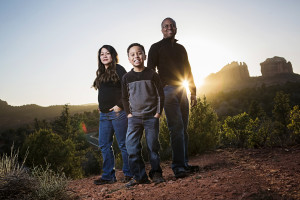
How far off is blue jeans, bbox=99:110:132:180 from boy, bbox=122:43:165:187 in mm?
475

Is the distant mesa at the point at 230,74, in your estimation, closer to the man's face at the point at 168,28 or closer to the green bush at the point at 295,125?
the green bush at the point at 295,125

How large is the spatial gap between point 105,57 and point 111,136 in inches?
50.9

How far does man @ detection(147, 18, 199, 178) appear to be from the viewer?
3164 millimetres

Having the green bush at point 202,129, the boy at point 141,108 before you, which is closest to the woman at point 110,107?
the boy at point 141,108

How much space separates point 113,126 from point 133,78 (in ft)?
3.13

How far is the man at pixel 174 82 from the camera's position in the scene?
10.4ft

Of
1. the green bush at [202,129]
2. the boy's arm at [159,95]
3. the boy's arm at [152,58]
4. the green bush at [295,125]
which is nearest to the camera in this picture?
the boy's arm at [159,95]

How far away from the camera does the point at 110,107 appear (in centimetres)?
341

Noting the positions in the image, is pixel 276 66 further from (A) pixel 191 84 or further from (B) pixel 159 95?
(B) pixel 159 95

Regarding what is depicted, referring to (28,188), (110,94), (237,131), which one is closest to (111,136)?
(110,94)

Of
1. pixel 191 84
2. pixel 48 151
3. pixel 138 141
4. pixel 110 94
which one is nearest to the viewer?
pixel 138 141

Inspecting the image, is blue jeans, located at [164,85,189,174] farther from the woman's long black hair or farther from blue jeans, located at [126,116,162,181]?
the woman's long black hair

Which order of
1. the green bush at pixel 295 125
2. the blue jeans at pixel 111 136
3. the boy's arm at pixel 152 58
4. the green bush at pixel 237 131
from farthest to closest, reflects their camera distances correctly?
the green bush at pixel 237 131 < the green bush at pixel 295 125 < the blue jeans at pixel 111 136 < the boy's arm at pixel 152 58

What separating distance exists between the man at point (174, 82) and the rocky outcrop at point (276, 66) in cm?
12462
